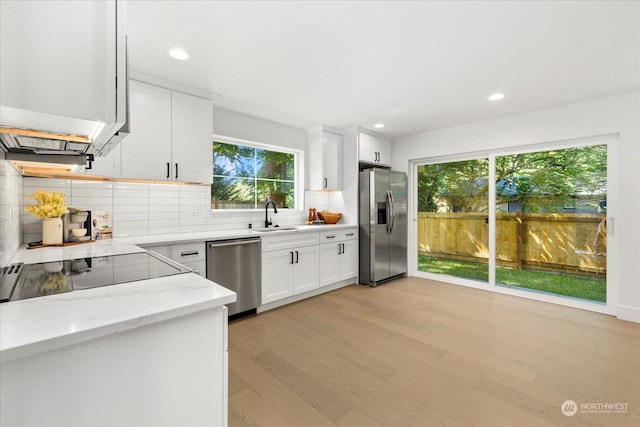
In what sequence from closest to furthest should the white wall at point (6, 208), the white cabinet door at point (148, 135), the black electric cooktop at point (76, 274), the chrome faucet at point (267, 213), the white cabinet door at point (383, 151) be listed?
the black electric cooktop at point (76, 274) → the white wall at point (6, 208) → the white cabinet door at point (148, 135) → the chrome faucet at point (267, 213) → the white cabinet door at point (383, 151)

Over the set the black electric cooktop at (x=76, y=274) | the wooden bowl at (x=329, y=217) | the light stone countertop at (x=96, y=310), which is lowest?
the light stone countertop at (x=96, y=310)

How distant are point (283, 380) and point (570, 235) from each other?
3719 millimetres

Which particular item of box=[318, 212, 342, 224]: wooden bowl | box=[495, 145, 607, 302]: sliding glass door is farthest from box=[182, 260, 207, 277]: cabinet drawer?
box=[495, 145, 607, 302]: sliding glass door

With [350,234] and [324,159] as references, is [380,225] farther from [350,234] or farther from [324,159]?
[324,159]

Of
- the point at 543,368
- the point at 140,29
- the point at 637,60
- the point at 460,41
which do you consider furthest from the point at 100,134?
the point at 637,60

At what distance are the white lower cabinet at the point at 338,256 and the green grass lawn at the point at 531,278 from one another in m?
1.38

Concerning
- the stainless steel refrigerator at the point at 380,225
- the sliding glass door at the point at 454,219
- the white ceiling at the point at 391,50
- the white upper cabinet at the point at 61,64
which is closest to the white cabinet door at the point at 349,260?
the stainless steel refrigerator at the point at 380,225

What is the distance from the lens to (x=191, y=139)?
289 centimetres

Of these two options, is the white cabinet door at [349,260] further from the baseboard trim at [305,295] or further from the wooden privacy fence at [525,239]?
the wooden privacy fence at [525,239]

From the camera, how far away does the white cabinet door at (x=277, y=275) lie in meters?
3.18

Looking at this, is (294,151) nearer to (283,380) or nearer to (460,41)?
(460,41)

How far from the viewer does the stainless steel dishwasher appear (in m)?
2.76

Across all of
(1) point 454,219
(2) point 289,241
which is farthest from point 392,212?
(2) point 289,241

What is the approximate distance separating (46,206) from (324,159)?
3102 millimetres
